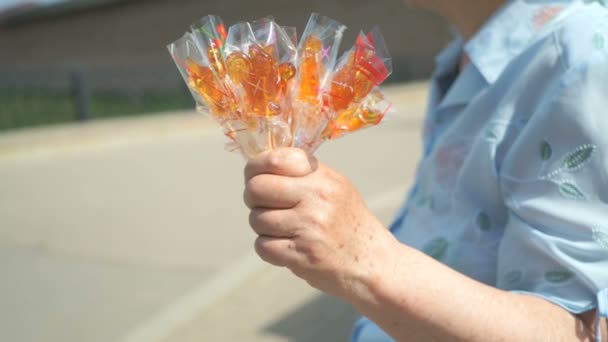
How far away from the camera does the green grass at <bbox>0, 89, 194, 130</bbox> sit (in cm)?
1118

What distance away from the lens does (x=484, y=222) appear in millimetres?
1364

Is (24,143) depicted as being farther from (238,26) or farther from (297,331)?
(238,26)

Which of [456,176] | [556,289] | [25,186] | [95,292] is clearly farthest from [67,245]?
[556,289]

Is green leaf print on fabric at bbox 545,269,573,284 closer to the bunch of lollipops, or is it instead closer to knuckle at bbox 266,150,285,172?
the bunch of lollipops

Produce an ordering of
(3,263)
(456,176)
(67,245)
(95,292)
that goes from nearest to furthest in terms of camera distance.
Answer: (456,176), (95,292), (3,263), (67,245)

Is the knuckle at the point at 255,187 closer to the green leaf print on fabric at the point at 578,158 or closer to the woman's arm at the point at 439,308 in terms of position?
the woman's arm at the point at 439,308

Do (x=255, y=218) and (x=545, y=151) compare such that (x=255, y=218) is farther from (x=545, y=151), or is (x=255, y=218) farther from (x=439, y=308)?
(x=545, y=151)

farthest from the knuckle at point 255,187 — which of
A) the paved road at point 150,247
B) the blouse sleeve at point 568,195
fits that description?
the blouse sleeve at point 568,195

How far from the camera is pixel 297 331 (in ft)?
9.77

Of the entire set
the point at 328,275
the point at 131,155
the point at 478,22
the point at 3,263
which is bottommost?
the point at 131,155

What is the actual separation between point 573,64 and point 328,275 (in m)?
0.63

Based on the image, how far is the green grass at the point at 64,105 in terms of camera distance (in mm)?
11175

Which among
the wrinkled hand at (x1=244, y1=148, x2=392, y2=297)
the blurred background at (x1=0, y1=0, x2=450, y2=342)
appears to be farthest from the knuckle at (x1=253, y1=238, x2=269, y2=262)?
the blurred background at (x1=0, y1=0, x2=450, y2=342)

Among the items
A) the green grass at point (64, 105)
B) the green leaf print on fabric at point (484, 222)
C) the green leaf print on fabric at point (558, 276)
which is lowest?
the green grass at point (64, 105)
